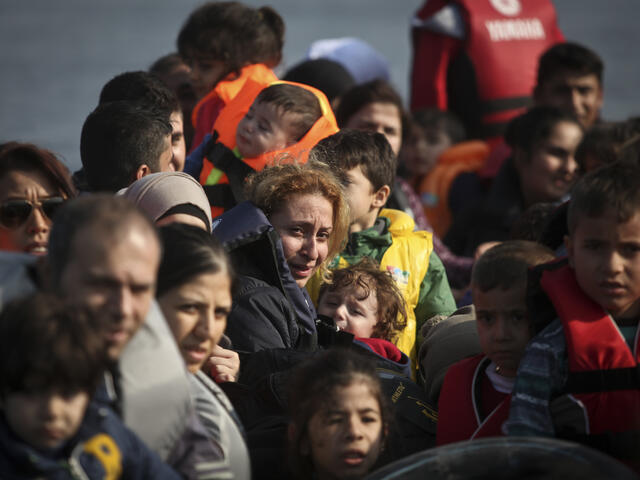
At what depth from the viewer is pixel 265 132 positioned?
396 centimetres

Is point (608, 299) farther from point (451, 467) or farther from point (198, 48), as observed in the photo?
point (198, 48)

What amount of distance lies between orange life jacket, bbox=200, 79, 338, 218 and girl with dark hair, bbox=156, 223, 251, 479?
58.2 inches

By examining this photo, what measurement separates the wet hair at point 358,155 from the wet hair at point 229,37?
107cm

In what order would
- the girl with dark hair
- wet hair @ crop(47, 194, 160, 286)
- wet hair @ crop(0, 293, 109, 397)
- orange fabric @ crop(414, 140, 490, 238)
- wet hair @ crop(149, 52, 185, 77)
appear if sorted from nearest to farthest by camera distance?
1. wet hair @ crop(0, 293, 109, 397)
2. wet hair @ crop(47, 194, 160, 286)
3. the girl with dark hair
4. wet hair @ crop(149, 52, 185, 77)
5. orange fabric @ crop(414, 140, 490, 238)

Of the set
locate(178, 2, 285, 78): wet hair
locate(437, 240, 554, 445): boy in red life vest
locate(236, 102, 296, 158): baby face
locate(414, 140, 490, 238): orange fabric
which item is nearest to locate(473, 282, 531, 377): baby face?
locate(437, 240, 554, 445): boy in red life vest

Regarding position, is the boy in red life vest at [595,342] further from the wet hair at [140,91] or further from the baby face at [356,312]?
the wet hair at [140,91]

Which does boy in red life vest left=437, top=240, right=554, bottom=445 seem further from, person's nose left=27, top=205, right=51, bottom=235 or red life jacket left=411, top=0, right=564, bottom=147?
red life jacket left=411, top=0, right=564, bottom=147

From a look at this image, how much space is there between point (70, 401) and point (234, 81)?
9.93ft

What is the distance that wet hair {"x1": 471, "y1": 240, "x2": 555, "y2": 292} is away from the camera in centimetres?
279

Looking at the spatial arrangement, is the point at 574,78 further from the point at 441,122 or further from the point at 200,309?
the point at 200,309

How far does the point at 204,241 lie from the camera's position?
2422mm

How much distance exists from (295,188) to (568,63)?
3565 mm

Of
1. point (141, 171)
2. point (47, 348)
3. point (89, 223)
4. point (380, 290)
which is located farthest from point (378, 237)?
point (47, 348)

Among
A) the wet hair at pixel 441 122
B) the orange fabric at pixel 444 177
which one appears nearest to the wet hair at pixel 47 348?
the orange fabric at pixel 444 177
